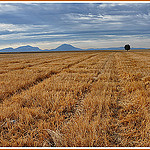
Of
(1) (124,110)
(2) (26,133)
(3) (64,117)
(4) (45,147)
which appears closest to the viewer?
(4) (45,147)

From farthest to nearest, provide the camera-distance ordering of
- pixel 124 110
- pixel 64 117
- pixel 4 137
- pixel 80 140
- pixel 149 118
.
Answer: pixel 124 110 → pixel 64 117 → pixel 149 118 → pixel 4 137 → pixel 80 140

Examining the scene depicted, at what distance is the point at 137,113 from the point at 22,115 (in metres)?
3.17

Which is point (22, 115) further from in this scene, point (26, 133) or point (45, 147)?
point (45, 147)

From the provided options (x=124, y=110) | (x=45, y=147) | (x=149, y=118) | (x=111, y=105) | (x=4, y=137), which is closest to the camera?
(x=45, y=147)

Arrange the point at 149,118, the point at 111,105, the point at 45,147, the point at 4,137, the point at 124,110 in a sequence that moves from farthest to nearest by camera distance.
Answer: the point at 111,105 < the point at 124,110 < the point at 149,118 < the point at 4,137 < the point at 45,147

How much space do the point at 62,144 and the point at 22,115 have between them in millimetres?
1663

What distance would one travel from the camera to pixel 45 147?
2641 millimetres

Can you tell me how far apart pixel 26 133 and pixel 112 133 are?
75.5 inches

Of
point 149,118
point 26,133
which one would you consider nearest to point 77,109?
point 26,133

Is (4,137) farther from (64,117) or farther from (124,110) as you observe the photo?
(124,110)

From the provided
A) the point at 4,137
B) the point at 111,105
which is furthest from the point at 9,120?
the point at 111,105

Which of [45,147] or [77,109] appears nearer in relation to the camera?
[45,147]

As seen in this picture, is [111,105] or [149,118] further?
[111,105]

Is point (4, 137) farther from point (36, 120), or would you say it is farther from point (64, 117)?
point (64, 117)
